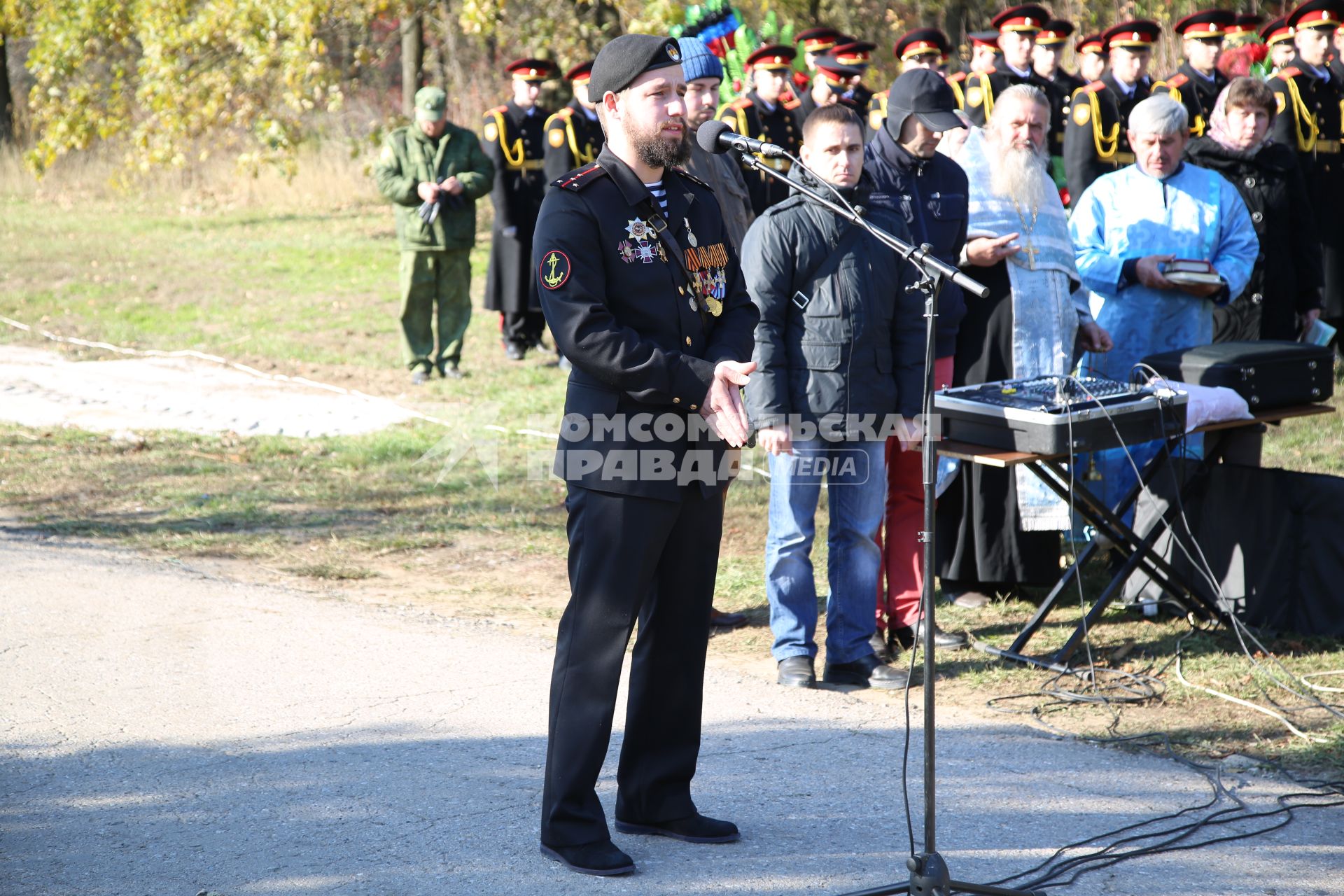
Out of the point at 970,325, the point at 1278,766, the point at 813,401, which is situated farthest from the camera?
the point at 970,325

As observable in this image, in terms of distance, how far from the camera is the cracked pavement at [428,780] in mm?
3572

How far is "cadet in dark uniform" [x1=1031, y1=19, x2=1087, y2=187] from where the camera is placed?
36.6 ft

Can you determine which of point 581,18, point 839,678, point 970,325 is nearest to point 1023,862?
point 839,678

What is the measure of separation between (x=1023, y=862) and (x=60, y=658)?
136 inches

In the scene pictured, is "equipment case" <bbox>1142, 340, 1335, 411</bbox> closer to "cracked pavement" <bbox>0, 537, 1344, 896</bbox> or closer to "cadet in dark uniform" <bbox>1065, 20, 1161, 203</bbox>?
"cracked pavement" <bbox>0, 537, 1344, 896</bbox>

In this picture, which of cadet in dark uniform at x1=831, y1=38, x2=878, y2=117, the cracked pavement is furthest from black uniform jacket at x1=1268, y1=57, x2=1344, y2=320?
the cracked pavement

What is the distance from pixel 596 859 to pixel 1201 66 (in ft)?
29.0

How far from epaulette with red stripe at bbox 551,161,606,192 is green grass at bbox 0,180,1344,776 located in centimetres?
235

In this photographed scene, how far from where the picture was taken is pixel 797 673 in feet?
16.9

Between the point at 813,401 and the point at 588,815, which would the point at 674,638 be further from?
the point at 813,401

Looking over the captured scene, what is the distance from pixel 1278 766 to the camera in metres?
4.36

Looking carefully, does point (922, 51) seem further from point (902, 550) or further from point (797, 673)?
point (797, 673)

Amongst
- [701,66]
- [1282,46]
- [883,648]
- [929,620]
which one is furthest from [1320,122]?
[929,620]

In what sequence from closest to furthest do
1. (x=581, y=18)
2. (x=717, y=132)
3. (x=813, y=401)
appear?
(x=717, y=132) → (x=813, y=401) → (x=581, y=18)
